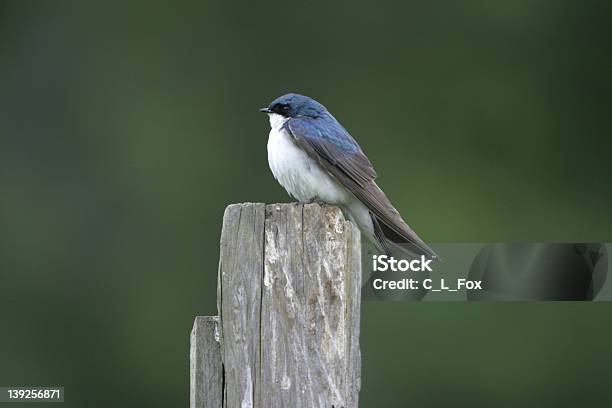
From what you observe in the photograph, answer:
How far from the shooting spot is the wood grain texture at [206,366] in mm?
2910

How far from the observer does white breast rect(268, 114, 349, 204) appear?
4.00 metres

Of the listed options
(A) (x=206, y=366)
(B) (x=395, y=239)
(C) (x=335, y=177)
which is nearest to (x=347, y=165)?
(C) (x=335, y=177)

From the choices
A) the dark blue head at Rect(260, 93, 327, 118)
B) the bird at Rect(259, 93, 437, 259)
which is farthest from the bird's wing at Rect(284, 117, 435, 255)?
the dark blue head at Rect(260, 93, 327, 118)

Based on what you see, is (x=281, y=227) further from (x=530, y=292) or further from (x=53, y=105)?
(x=53, y=105)

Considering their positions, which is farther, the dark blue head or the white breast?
the dark blue head

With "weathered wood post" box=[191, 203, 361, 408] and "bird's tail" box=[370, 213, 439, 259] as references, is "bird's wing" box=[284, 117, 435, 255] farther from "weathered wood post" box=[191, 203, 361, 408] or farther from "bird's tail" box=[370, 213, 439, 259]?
"weathered wood post" box=[191, 203, 361, 408]

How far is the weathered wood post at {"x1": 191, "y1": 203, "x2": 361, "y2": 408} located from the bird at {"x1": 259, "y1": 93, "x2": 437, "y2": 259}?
1020mm

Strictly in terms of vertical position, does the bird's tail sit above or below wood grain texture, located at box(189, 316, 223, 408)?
above

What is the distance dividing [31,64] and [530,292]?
4.06 m

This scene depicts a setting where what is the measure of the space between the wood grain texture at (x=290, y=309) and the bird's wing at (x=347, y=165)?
972mm

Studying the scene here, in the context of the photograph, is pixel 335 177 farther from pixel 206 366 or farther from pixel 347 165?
pixel 206 366

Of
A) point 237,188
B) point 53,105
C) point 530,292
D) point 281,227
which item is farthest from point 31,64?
point 281,227

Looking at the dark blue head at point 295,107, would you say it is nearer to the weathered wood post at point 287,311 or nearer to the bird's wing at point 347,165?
the bird's wing at point 347,165

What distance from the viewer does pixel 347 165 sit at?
399 cm
